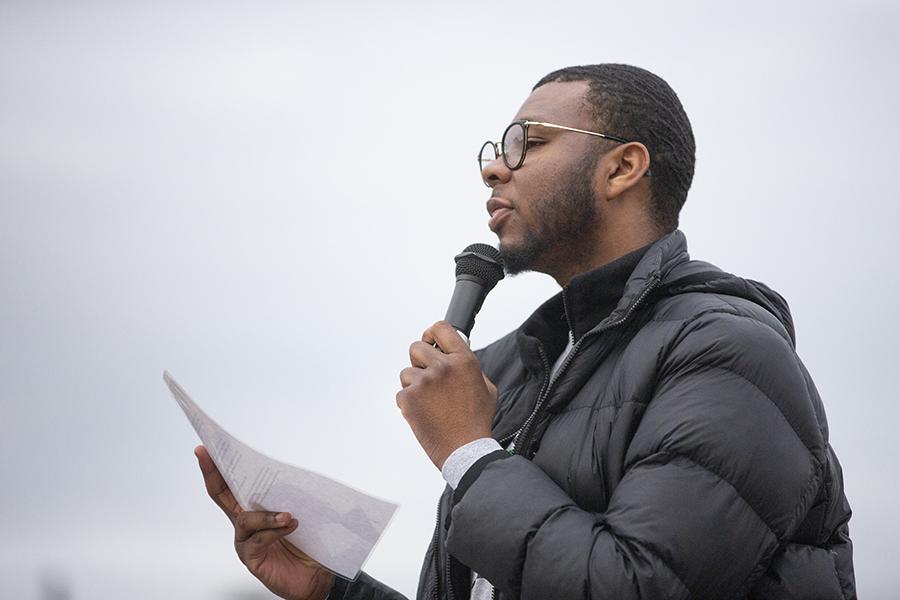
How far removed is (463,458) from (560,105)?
80 cm

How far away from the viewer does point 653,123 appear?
214 cm

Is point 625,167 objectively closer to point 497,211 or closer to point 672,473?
point 497,211

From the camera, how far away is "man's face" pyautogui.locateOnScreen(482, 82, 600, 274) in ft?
6.80

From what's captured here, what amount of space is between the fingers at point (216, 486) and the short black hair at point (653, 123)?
946 millimetres

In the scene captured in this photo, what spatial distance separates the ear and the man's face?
1.3 inches

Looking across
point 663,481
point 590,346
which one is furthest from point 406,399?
point 663,481

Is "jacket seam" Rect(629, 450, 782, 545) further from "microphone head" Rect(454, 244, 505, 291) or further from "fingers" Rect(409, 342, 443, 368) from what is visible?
"microphone head" Rect(454, 244, 505, 291)

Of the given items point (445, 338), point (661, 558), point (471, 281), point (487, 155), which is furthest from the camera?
point (487, 155)

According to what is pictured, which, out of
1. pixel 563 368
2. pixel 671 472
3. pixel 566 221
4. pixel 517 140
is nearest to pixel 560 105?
pixel 517 140

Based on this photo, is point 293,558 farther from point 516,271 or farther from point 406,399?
point 516,271

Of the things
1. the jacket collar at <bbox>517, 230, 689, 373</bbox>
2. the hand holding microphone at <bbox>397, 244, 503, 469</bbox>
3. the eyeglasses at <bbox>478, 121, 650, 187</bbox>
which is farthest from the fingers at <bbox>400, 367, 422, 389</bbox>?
the eyeglasses at <bbox>478, 121, 650, 187</bbox>

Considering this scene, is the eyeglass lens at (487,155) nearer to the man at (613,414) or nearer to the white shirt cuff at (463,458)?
the man at (613,414)

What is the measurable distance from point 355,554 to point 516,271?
2.10ft

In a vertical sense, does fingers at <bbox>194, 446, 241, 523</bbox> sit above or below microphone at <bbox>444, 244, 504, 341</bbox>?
below
